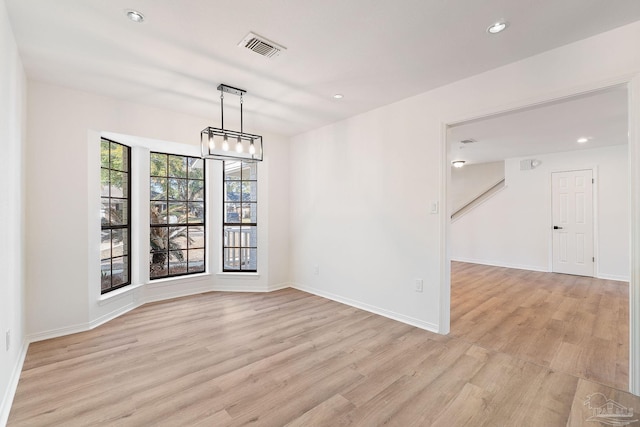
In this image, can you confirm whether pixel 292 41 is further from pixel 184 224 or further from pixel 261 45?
pixel 184 224

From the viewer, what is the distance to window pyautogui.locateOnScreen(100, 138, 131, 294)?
3.74m

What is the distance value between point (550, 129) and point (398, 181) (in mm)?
3018

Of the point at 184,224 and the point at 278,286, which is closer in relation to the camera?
the point at 184,224

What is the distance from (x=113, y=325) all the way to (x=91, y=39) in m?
2.98

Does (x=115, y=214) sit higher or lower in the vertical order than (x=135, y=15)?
lower

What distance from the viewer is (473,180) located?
28.1 ft

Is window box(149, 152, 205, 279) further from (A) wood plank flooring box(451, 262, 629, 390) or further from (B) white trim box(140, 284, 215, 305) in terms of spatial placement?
(A) wood plank flooring box(451, 262, 629, 390)

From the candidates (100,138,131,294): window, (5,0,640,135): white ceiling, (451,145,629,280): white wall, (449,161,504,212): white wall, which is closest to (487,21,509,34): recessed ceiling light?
(5,0,640,135): white ceiling

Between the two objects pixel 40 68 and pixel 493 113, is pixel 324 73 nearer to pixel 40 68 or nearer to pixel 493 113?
pixel 493 113

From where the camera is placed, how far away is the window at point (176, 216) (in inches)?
174

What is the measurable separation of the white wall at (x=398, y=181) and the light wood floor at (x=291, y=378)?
23.8 inches

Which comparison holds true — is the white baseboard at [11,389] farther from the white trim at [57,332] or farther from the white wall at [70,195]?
the white wall at [70,195]

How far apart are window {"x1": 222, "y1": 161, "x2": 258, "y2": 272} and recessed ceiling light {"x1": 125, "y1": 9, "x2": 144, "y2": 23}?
2936 millimetres

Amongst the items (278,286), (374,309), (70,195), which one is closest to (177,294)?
(278,286)
